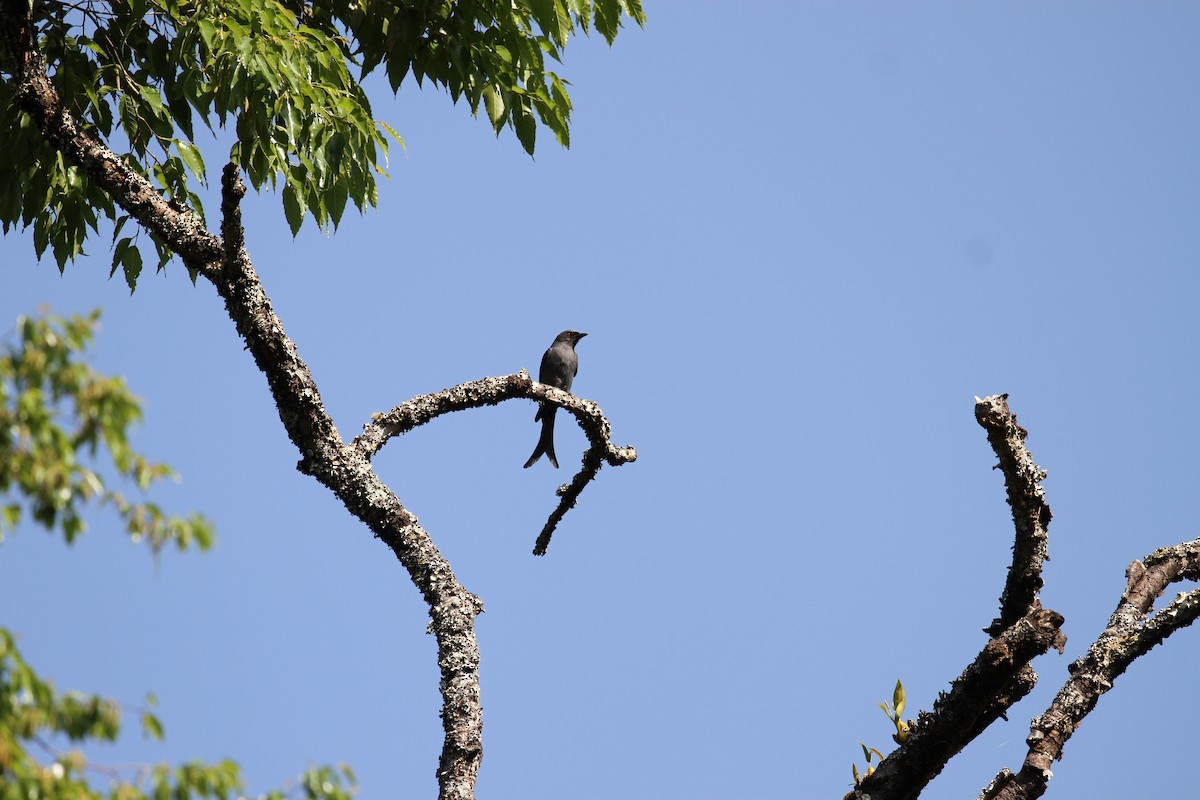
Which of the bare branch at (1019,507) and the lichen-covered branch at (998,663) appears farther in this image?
the bare branch at (1019,507)

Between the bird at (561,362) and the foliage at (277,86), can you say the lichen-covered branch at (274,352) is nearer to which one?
the foliage at (277,86)

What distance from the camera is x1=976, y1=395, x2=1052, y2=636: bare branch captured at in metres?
3.65

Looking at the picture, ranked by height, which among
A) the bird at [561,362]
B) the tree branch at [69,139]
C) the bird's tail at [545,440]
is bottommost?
the tree branch at [69,139]

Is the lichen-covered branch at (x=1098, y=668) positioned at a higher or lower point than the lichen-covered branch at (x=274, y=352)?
lower

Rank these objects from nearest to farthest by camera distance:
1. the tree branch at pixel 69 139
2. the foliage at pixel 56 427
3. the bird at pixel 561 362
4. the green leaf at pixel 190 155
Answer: the foliage at pixel 56 427 < the tree branch at pixel 69 139 < the green leaf at pixel 190 155 < the bird at pixel 561 362

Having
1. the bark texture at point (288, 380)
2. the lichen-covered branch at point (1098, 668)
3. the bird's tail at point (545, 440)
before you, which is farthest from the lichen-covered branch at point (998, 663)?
the bird's tail at point (545, 440)

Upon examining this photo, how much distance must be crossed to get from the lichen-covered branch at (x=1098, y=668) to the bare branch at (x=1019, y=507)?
269mm

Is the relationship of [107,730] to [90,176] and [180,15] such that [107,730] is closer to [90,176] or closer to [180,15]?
[90,176]

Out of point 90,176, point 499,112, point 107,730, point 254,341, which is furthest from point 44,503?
point 499,112

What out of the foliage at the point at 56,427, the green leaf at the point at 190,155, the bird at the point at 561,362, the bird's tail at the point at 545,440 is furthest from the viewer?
the bird at the point at 561,362

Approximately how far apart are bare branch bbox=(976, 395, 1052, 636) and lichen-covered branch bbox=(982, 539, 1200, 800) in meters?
0.27

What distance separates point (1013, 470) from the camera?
12.1ft

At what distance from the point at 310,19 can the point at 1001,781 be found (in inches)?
159

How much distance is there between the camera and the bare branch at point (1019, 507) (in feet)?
12.0
